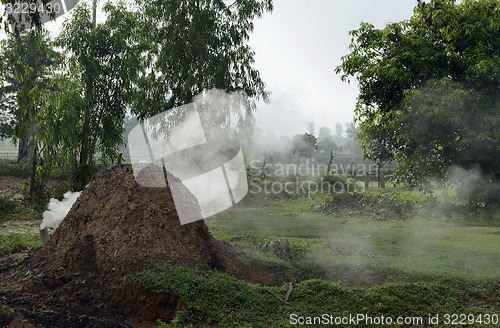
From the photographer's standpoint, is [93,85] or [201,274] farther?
[93,85]

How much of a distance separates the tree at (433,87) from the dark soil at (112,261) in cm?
798

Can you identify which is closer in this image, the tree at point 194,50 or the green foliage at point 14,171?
the tree at point 194,50

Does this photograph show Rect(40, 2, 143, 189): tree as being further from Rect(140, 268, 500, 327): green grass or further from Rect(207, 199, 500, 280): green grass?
Rect(140, 268, 500, 327): green grass

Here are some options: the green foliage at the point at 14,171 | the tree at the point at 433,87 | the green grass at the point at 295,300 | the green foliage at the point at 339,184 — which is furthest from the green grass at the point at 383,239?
the green foliage at the point at 14,171

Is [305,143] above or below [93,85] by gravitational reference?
below

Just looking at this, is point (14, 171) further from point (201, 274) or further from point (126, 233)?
point (201, 274)

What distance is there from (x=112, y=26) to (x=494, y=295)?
600 inches

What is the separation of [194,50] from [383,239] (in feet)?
32.4

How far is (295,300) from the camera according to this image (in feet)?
25.7

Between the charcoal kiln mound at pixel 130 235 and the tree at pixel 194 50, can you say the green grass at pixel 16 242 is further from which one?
the tree at pixel 194 50

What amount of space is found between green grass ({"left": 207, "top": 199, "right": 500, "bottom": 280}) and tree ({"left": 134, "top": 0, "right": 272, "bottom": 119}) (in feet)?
16.1

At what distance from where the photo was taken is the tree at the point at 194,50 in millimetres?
18828

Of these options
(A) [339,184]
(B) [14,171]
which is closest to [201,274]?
(A) [339,184]

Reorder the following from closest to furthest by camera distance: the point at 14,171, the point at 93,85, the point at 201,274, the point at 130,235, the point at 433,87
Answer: the point at 201,274, the point at 130,235, the point at 433,87, the point at 93,85, the point at 14,171
